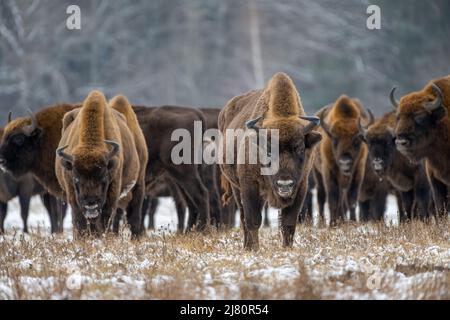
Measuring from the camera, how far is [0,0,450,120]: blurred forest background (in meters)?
43.2

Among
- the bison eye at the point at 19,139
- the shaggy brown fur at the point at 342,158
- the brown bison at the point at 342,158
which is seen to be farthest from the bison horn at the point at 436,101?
the bison eye at the point at 19,139

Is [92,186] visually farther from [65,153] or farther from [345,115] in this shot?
[345,115]

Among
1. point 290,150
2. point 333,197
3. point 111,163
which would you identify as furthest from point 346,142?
point 290,150

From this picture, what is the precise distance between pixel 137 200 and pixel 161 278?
17.6 ft

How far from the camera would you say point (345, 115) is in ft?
51.8

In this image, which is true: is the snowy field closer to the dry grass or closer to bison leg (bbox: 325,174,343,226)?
the dry grass

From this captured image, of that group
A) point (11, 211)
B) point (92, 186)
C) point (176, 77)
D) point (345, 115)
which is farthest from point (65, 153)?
point (176, 77)

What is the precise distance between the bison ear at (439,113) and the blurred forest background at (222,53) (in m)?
31.7

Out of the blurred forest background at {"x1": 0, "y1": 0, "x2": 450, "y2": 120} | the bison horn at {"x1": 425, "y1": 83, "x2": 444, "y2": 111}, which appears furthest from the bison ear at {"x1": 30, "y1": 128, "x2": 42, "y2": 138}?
the blurred forest background at {"x1": 0, "y1": 0, "x2": 450, "y2": 120}

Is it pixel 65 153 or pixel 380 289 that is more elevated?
pixel 65 153

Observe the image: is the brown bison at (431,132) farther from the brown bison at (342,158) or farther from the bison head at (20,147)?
the bison head at (20,147)

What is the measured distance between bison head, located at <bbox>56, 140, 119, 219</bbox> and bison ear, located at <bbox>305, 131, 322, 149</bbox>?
2646 millimetres

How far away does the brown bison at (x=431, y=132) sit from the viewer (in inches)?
469
